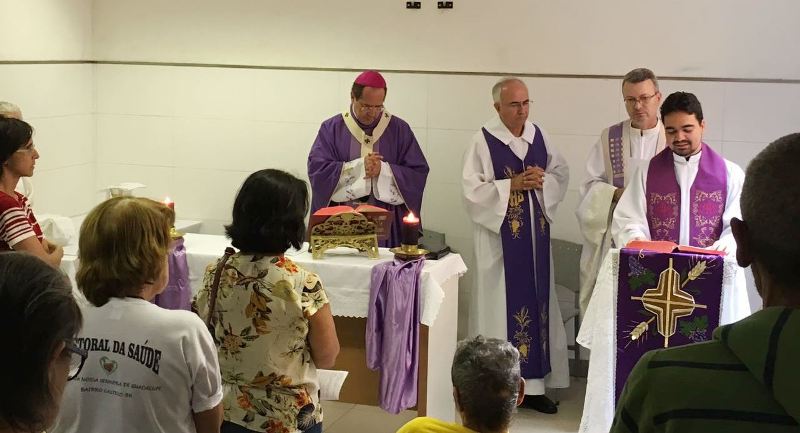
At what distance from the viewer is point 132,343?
2.54 m

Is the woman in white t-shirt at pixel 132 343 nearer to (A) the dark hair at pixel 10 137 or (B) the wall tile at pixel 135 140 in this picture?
(A) the dark hair at pixel 10 137

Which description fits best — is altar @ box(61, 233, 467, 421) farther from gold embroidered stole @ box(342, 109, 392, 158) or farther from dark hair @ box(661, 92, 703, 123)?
dark hair @ box(661, 92, 703, 123)

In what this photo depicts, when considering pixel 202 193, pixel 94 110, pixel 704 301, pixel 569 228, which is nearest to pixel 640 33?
pixel 569 228

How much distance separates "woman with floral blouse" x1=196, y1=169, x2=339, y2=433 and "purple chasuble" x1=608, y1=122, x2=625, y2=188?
3.39 m

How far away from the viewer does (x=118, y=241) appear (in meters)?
2.58

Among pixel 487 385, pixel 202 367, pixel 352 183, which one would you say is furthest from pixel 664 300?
pixel 202 367

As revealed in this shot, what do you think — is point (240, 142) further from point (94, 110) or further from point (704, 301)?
point (704, 301)

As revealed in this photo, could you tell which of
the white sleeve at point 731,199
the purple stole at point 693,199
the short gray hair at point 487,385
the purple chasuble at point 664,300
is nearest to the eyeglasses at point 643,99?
the purple stole at point 693,199

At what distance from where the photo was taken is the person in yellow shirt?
99.9 inches

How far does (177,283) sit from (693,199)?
2564 millimetres

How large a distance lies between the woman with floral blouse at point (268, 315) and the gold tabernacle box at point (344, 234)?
181cm

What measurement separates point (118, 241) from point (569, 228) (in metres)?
4.80

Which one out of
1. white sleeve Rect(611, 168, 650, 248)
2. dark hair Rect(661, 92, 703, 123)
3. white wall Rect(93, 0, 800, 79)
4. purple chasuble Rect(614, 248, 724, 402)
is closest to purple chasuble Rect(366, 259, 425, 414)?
purple chasuble Rect(614, 248, 724, 402)

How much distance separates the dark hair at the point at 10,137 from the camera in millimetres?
4055
